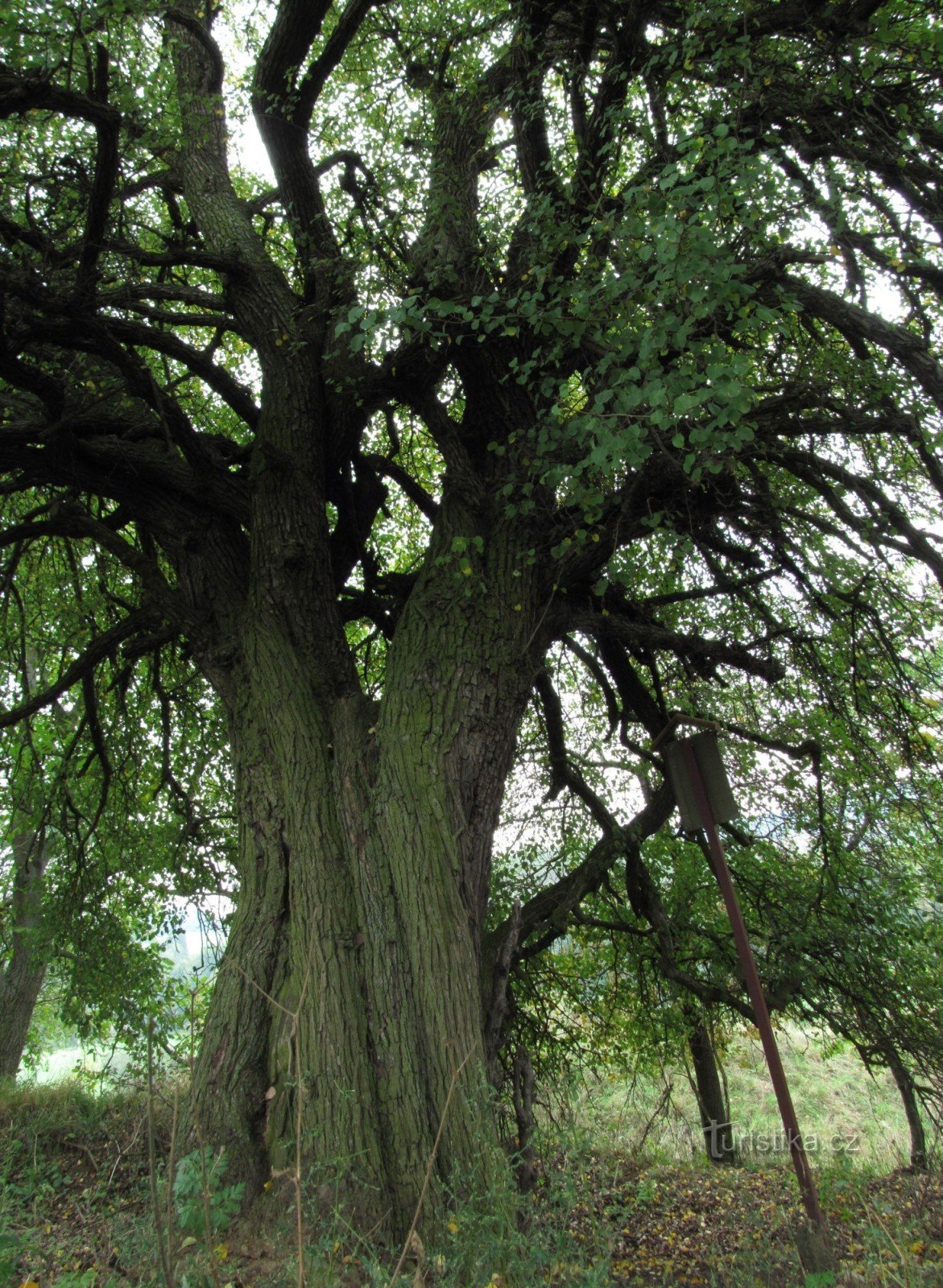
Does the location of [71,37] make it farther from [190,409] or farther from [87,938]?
[87,938]

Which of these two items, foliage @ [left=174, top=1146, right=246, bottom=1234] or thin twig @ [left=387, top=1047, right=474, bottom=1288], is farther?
foliage @ [left=174, top=1146, right=246, bottom=1234]

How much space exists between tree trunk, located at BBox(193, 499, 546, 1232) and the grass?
0.28m

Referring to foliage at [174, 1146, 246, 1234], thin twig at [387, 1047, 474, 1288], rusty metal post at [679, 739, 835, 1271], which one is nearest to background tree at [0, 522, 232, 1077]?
foliage at [174, 1146, 246, 1234]

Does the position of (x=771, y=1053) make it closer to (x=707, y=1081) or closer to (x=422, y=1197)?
(x=422, y=1197)

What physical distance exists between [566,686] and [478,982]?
442 cm

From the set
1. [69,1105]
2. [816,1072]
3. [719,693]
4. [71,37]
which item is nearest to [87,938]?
[69,1105]

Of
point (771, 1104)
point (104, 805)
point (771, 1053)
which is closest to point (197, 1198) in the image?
point (771, 1053)

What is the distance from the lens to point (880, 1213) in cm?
338

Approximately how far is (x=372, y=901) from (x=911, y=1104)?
11.5 feet

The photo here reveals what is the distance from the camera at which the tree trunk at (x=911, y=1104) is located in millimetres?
4941

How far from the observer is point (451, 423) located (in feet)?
18.5

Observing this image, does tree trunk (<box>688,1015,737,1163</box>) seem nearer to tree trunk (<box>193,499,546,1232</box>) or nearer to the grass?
the grass

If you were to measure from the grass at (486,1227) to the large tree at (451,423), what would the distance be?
14.3 inches

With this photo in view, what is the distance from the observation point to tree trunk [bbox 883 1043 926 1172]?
4.94 meters
